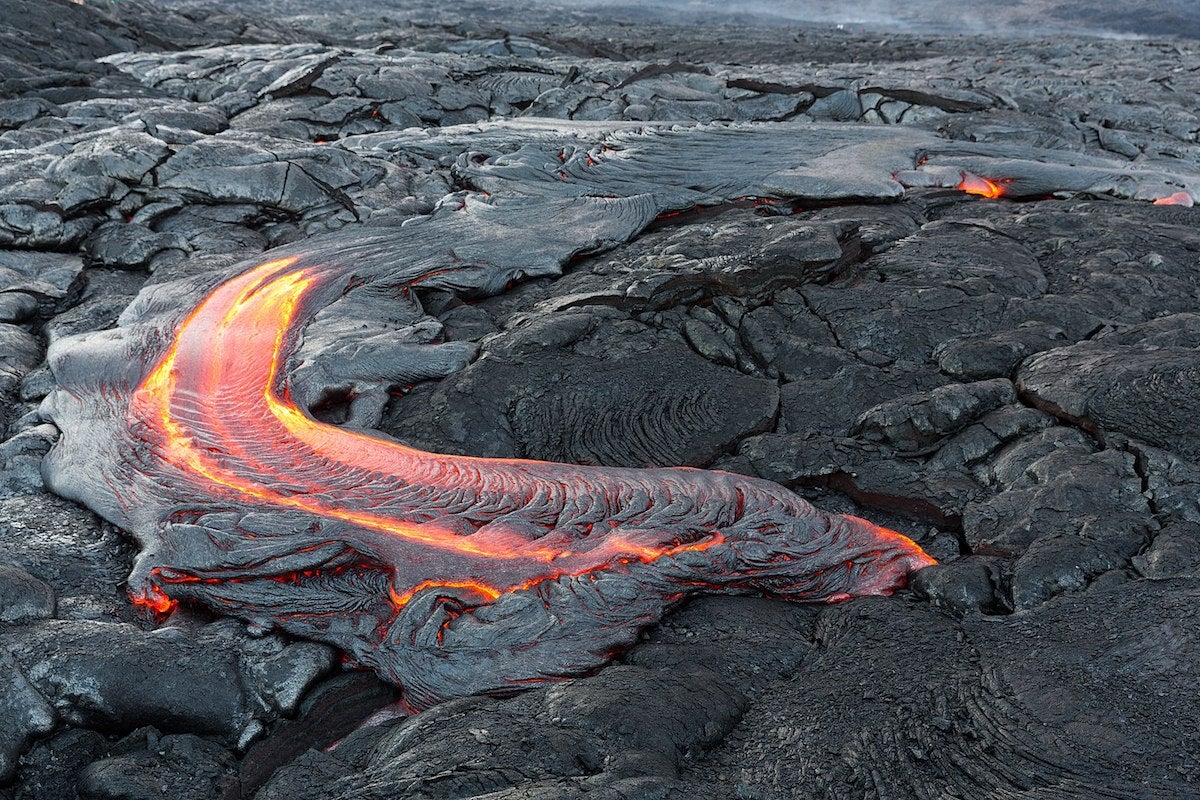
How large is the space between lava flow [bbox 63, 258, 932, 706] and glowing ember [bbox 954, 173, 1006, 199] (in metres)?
4.08

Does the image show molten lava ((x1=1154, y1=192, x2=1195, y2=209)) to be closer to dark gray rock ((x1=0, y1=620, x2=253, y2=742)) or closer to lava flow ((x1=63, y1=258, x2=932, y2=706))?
lava flow ((x1=63, y1=258, x2=932, y2=706))

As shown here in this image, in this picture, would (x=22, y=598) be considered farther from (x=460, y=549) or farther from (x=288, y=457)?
(x=460, y=549)

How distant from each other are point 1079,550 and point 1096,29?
2063cm

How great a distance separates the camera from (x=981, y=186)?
22.3 ft

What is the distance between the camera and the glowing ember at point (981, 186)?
22.1 ft

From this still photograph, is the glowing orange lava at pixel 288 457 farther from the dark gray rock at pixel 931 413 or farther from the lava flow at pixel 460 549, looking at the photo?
the dark gray rock at pixel 931 413

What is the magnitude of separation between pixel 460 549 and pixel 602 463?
0.93m

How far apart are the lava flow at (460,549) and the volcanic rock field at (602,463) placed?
0.02 meters

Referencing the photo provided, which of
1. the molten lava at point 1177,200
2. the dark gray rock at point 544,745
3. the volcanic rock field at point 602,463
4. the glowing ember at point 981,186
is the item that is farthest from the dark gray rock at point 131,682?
the molten lava at point 1177,200

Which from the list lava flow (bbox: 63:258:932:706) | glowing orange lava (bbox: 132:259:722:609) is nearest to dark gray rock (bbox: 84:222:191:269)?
glowing orange lava (bbox: 132:259:722:609)

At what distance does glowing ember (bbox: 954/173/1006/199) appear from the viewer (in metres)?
6.75

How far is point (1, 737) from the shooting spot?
2867 mm

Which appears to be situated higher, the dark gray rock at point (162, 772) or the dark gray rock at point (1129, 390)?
the dark gray rock at point (1129, 390)

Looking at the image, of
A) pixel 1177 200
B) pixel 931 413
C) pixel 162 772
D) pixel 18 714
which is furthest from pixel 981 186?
pixel 18 714
